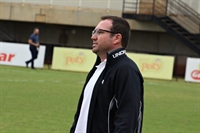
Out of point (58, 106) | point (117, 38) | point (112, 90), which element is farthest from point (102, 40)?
point (58, 106)

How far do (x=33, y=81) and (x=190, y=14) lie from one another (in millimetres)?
15485

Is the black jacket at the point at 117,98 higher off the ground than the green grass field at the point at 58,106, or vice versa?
the black jacket at the point at 117,98

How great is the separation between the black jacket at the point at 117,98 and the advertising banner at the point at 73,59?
2559cm

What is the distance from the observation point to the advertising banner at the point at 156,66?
3022cm

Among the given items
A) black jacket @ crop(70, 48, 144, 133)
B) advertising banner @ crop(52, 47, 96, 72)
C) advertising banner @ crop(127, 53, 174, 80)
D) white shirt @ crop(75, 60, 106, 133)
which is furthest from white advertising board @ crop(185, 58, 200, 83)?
black jacket @ crop(70, 48, 144, 133)

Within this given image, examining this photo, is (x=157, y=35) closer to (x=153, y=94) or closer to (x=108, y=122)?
(x=153, y=94)

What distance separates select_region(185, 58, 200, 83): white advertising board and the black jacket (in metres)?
25.2

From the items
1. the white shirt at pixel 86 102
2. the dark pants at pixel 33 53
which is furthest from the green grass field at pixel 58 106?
the white shirt at pixel 86 102

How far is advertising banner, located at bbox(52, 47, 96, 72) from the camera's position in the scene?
101ft

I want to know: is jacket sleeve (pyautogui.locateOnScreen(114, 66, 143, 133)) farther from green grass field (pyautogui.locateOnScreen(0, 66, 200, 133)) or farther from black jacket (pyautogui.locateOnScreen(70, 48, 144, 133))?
green grass field (pyautogui.locateOnScreen(0, 66, 200, 133))

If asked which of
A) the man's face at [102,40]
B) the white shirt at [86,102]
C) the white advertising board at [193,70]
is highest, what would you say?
the man's face at [102,40]

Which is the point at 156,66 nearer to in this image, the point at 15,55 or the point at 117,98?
the point at 15,55

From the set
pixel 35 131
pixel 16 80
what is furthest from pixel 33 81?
pixel 35 131

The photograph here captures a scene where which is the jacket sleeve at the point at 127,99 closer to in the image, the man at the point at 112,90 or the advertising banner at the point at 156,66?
the man at the point at 112,90
